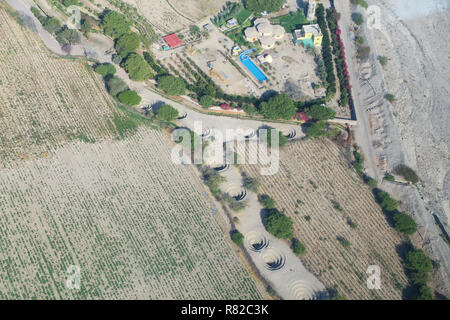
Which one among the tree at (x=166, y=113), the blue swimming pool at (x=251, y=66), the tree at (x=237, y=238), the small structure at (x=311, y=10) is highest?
the small structure at (x=311, y=10)

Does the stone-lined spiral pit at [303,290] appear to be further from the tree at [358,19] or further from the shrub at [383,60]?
the tree at [358,19]

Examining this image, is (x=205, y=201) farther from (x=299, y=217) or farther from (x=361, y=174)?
(x=361, y=174)

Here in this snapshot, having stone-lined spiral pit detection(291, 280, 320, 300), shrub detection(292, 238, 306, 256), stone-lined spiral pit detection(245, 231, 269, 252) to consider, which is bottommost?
stone-lined spiral pit detection(291, 280, 320, 300)

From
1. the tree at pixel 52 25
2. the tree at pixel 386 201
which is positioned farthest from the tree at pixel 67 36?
the tree at pixel 386 201

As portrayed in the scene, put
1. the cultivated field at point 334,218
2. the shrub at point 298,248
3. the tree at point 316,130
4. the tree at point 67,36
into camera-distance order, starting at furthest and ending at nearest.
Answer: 1. the tree at point 67,36
2. the tree at point 316,130
3. the shrub at point 298,248
4. the cultivated field at point 334,218

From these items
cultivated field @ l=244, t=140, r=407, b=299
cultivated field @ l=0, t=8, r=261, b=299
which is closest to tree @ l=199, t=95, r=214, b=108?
cultivated field @ l=0, t=8, r=261, b=299

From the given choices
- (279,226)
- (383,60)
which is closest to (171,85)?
(279,226)

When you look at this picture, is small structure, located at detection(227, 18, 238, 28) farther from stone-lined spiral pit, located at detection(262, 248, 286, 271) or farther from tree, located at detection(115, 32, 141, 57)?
stone-lined spiral pit, located at detection(262, 248, 286, 271)
